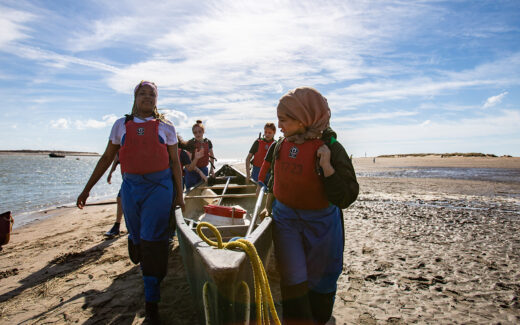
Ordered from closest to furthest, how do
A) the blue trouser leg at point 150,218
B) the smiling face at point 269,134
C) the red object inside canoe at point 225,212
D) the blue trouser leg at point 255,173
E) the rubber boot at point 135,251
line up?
the blue trouser leg at point 150,218
the rubber boot at point 135,251
the red object inside canoe at point 225,212
the smiling face at point 269,134
the blue trouser leg at point 255,173

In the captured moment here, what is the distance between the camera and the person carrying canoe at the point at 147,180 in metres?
2.84

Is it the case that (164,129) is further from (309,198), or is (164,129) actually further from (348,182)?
(348,182)

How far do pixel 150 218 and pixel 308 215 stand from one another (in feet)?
4.92

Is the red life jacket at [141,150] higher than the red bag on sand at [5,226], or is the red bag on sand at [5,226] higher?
the red life jacket at [141,150]

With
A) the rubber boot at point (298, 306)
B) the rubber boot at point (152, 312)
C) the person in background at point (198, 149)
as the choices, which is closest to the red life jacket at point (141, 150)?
the rubber boot at point (152, 312)

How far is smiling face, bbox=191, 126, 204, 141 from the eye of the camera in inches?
257

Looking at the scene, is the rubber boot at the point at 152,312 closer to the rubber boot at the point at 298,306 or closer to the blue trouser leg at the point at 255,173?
the rubber boot at the point at 298,306

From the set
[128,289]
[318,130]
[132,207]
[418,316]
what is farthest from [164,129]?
[418,316]

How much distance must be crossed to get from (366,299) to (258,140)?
13.5 ft

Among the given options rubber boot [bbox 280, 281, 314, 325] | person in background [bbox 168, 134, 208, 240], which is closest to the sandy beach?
person in background [bbox 168, 134, 208, 240]

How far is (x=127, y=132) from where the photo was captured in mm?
2883

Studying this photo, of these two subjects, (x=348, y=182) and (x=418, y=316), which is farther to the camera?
(x=418, y=316)

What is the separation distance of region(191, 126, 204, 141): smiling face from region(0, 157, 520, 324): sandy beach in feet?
8.27

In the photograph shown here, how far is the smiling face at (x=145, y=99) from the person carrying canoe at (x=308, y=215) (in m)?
1.43
